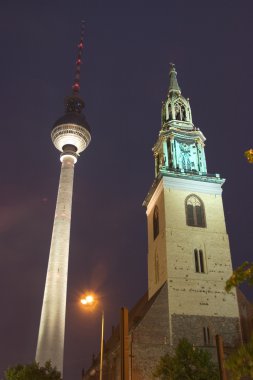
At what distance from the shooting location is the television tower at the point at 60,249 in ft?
158

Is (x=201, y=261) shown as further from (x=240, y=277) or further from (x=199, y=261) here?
(x=240, y=277)

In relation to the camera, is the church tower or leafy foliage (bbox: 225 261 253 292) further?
the church tower

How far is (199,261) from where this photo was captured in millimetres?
37156

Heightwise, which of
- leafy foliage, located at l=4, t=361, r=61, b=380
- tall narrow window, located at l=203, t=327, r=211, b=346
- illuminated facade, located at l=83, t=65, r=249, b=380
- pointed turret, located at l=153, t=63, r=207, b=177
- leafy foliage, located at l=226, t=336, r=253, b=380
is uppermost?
pointed turret, located at l=153, t=63, r=207, b=177

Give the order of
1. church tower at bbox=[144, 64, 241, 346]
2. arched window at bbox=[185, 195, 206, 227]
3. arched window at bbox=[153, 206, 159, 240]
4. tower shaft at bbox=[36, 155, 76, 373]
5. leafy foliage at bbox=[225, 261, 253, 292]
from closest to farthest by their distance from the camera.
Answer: leafy foliage at bbox=[225, 261, 253, 292] → church tower at bbox=[144, 64, 241, 346] → arched window at bbox=[185, 195, 206, 227] → arched window at bbox=[153, 206, 159, 240] → tower shaft at bbox=[36, 155, 76, 373]

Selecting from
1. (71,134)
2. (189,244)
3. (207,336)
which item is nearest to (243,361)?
(207,336)

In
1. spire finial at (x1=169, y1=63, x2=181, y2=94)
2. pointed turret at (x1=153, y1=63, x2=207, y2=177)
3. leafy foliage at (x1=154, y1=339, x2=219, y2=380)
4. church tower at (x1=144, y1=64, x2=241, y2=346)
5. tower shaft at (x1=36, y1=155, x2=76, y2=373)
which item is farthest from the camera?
spire finial at (x1=169, y1=63, x2=181, y2=94)

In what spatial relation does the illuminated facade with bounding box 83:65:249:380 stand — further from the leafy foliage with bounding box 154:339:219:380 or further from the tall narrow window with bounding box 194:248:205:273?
the leafy foliage with bounding box 154:339:219:380

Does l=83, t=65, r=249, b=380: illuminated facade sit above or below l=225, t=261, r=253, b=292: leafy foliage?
above

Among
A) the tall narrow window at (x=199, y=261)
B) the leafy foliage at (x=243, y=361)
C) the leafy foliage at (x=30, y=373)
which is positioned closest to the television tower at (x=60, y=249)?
the leafy foliage at (x=30, y=373)

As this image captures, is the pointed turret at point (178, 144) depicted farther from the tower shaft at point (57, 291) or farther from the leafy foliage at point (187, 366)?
the leafy foliage at point (187, 366)

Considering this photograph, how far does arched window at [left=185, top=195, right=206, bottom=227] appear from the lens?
39344 mm

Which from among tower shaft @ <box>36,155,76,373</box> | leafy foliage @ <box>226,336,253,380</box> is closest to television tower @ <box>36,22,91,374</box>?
tower shaft @ <box>36,155,76,373</box>

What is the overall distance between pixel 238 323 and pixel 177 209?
11.6 metres
